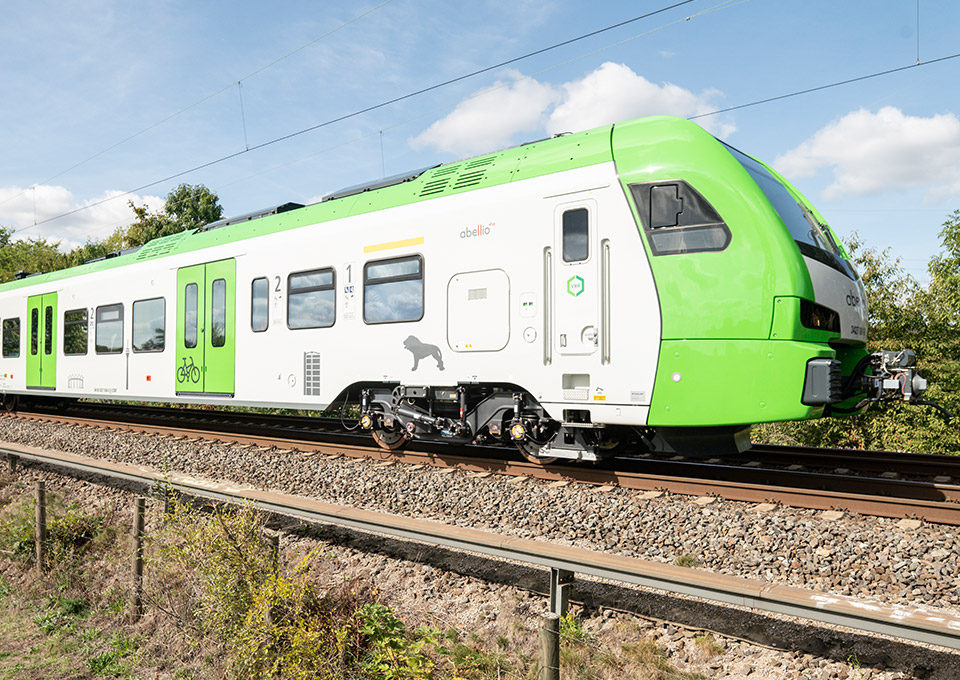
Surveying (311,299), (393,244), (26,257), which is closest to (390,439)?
(311,299)

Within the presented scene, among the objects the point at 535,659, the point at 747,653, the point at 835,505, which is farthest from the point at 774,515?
the point at 535,659

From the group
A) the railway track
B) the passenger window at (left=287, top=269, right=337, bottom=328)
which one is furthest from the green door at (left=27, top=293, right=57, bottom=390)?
the passenger window at (left=287, top=269, right=337, bottom=328)

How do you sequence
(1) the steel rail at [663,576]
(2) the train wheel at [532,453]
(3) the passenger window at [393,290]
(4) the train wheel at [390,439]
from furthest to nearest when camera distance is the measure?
(4) the train wheel at [390,439] < (3) the passenger window at [393,290] < (2) the train wheel at [532,453] < (1) the steel rail at [663,576]

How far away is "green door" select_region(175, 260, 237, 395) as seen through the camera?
10.9m

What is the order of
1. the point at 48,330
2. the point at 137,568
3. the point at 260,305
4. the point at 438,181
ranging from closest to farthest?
the point at 137,568 → the point at 438,181 → the point at 260,305 → the point at 48,330

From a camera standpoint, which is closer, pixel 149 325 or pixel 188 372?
pixel 188 372

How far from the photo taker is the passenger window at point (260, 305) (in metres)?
10.3

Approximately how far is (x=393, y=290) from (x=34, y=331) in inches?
485

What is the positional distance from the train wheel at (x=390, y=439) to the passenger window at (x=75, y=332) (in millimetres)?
8884

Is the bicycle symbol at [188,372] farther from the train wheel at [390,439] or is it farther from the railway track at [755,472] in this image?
the train wheel at [390,439]

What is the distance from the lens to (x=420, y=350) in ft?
27.2

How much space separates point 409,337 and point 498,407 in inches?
58.1

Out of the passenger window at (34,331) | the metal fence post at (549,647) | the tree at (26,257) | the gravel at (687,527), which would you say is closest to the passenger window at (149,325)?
the gravel at (687,527)

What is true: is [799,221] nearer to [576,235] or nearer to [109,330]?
[576,235]
